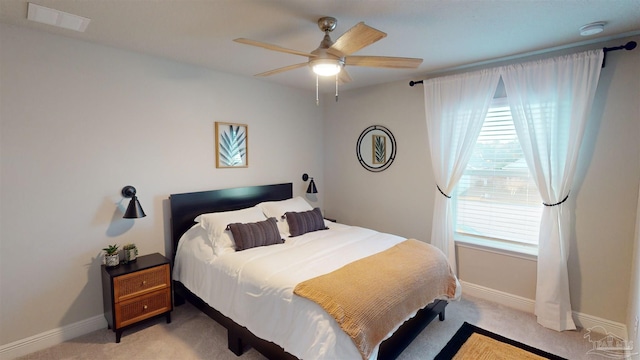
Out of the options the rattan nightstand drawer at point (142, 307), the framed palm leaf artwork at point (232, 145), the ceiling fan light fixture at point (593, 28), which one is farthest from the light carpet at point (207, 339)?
the ceiling fan light fixture at point (593, 28)

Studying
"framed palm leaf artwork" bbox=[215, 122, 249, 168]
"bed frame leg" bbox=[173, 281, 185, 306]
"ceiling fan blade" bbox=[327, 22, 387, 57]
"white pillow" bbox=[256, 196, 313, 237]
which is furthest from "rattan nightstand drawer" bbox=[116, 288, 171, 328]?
"ceiling fan blade" bbox=[327, 22, 387, 57]

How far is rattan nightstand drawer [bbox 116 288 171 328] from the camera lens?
2.45 metres

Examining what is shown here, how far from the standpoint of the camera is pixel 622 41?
243cm

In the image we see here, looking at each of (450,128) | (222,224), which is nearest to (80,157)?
(222,224)

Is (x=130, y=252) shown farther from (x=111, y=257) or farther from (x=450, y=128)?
(x=450, y=128)

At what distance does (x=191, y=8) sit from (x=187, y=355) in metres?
2.48

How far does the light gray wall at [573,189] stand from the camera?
2.46m

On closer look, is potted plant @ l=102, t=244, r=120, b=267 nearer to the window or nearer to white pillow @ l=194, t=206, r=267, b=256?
white pillow @ l=194, t=206, r=267, b=256

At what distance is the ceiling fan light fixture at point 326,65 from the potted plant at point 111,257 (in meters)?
2.28

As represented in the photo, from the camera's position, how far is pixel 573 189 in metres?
2.66

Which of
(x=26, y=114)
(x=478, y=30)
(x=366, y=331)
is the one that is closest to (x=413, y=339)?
(x=366, y=331)

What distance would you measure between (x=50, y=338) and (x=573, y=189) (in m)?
4.57

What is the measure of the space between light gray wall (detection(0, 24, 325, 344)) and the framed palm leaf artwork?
0.09 meters

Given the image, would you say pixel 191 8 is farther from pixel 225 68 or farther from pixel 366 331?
pixel 366 331
